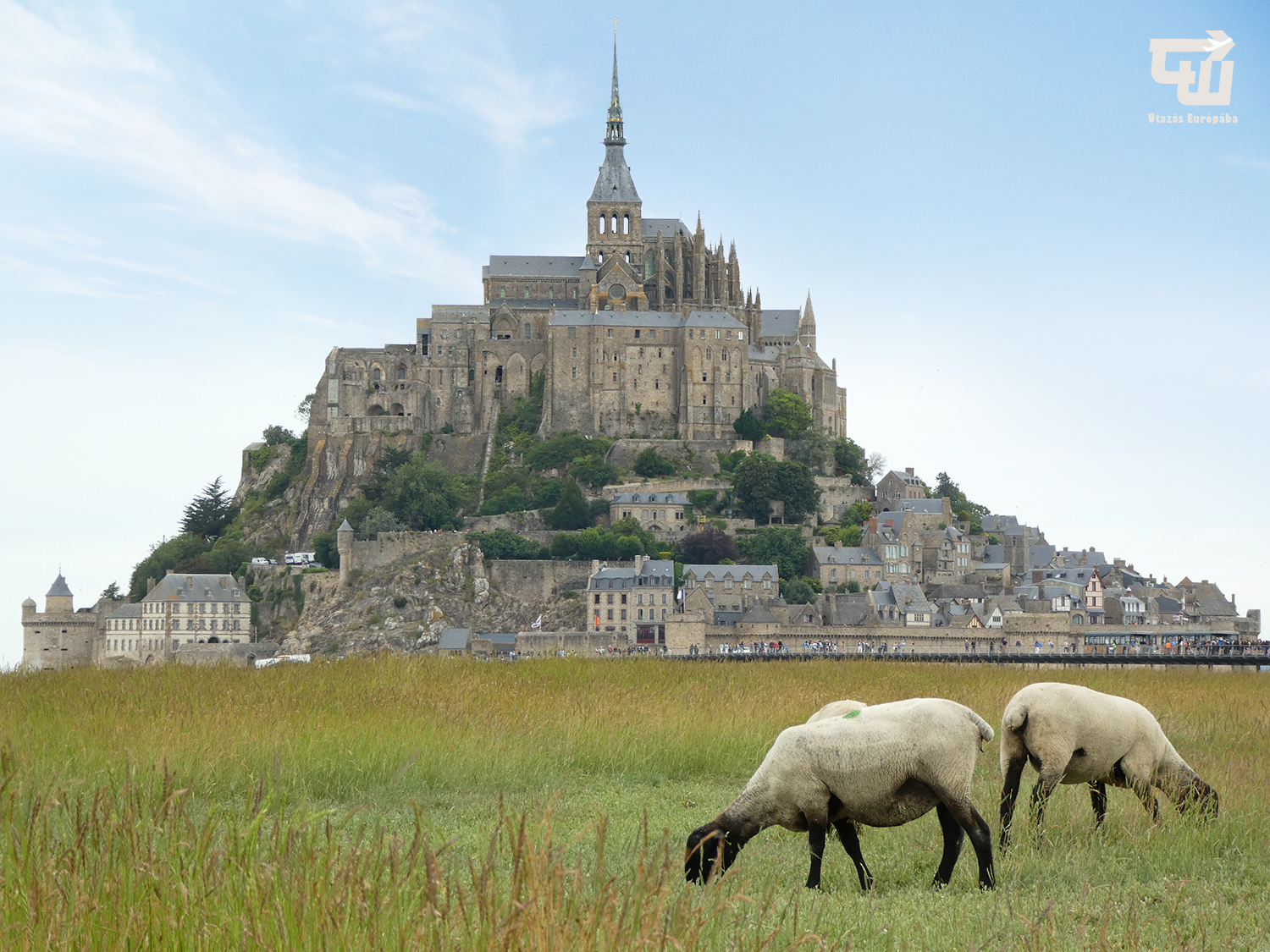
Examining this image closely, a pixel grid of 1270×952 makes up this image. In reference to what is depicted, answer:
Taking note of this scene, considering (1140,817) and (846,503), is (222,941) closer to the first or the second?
(1140,817)

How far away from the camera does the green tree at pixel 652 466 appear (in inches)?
3324

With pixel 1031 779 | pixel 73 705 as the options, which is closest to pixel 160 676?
pixel 73 705

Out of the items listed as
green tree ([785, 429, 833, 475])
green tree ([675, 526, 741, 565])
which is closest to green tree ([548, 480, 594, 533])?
green tree ([675, 526, 741, 565])

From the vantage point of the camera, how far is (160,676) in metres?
15.6

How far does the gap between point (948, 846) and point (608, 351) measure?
80.6 meters

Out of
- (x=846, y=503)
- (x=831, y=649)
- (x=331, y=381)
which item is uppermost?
(x=331, y=381)

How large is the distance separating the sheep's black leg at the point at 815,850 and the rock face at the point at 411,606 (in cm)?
6343

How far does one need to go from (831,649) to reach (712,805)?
61330mm

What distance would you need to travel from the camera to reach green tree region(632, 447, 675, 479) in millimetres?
84438

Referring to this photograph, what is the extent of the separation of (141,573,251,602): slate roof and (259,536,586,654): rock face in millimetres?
2304

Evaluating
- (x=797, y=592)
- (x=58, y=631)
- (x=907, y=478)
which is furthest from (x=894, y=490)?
(x=58, y=631)

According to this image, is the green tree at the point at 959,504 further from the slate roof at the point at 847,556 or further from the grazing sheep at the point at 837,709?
the grazing sheep at the point at 837,709

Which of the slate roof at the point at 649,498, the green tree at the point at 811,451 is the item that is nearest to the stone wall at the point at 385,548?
the slate roof at the point at 649,498

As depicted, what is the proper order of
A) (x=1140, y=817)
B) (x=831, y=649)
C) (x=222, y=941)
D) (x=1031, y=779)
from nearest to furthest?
(x=222, y=941) < (x=1140, y=817) < (x=1031, y=779) < (x=831, y=649)
